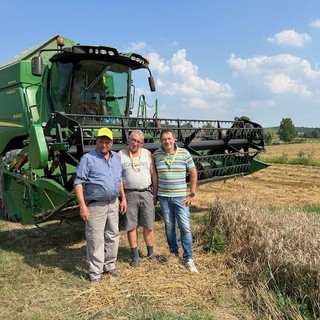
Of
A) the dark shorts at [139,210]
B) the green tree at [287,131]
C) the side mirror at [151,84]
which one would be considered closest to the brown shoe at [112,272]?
the dark shorts at [139,210]

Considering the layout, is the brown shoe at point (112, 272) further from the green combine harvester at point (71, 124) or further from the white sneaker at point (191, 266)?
the green combine harvester at point (71, 124)

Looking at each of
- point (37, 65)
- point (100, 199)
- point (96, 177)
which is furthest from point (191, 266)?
point (37, 65)

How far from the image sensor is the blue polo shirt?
377 centimetres

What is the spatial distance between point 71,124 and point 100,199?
1.23 meters

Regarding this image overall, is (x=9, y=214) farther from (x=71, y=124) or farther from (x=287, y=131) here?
(x=287, y=131)

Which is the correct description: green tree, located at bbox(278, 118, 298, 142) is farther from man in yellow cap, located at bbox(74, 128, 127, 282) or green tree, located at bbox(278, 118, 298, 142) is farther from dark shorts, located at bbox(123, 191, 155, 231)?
man in yellow cap, located at bbox(74, 128, 127, 282)

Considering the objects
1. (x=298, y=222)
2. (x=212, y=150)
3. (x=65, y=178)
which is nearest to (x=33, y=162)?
(x=65, y=178)

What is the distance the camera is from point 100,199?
3.84 meters

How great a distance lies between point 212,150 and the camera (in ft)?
23.6

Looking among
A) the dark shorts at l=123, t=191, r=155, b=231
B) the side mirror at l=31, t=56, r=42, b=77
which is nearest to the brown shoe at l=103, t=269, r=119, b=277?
the dark shorts at l=123, t=191, r=155, b=231

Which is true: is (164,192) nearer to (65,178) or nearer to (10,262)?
(65,178)

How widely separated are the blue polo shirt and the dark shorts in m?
0.39

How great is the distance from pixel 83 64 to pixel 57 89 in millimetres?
701

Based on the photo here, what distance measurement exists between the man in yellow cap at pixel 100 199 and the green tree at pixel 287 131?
73.4 metres
